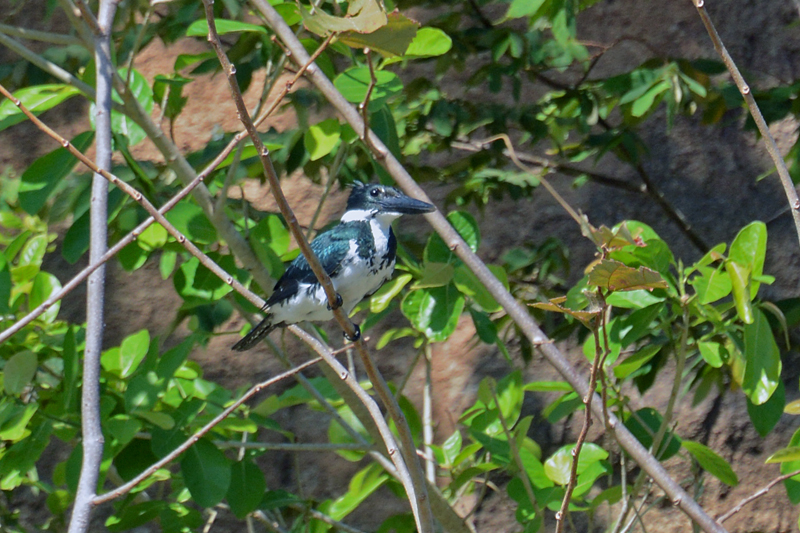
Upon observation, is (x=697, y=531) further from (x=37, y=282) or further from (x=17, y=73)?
(x=17, y=73)

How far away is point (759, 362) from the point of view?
5.15ft

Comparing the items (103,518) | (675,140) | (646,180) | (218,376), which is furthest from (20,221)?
(675,140)

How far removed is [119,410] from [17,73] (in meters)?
1.06

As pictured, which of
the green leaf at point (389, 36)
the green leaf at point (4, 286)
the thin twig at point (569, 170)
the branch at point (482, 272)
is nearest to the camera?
the green leaf at point (389, 36)

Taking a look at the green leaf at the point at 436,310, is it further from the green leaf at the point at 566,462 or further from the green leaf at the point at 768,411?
the green leaf at the point at 768,411

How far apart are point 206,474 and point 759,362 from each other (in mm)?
1225

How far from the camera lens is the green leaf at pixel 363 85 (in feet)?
5.41

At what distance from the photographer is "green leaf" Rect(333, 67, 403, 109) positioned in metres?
1.65

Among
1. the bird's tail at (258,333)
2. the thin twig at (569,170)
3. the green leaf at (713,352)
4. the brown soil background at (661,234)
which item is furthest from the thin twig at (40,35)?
the brown soil background at (661,234)

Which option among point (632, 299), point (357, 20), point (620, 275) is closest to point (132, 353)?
point (632, 299)

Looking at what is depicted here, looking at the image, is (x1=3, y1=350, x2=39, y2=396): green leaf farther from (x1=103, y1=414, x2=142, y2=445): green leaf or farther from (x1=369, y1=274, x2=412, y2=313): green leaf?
(x1=369, y1=274, x2=412, y2=313): green leaf

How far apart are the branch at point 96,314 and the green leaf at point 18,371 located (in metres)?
0.51

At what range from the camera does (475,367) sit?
345 cm

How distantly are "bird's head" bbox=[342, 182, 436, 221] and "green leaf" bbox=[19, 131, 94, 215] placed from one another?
755mm
